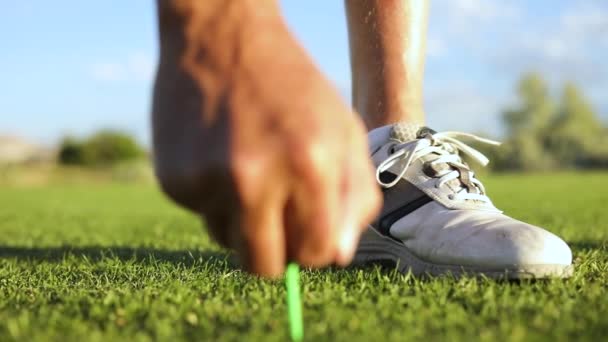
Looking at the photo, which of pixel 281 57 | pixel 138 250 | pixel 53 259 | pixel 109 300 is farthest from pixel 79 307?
pixel 138 250

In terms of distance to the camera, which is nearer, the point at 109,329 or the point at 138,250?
the point at 109,329

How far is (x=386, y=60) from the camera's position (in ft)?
7.86

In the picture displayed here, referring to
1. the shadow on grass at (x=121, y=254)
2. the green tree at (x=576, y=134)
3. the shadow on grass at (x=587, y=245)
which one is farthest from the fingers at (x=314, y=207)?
the green tree at (x=576, y=134)

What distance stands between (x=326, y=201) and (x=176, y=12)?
0.36 meters

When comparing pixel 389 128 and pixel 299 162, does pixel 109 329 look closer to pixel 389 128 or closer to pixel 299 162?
pixel 299 162

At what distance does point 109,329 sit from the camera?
126cm

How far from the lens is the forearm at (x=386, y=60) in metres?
2.39

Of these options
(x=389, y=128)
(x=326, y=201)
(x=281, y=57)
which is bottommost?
(x=389, y=128)

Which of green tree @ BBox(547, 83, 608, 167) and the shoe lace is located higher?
the shoe lace

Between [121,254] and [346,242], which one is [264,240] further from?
[121,254]

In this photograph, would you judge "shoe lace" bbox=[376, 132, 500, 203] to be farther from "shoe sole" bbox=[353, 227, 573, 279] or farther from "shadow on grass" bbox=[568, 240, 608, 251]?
"shadow on grass" bbox=[568, 240, 608, 251]

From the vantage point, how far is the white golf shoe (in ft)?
5.94

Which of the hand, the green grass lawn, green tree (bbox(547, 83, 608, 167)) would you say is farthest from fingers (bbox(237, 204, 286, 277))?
green tree (bbox(547, 83, 608, 167))

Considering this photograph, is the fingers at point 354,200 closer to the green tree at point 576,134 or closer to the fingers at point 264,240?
the fingers at point 264,240
